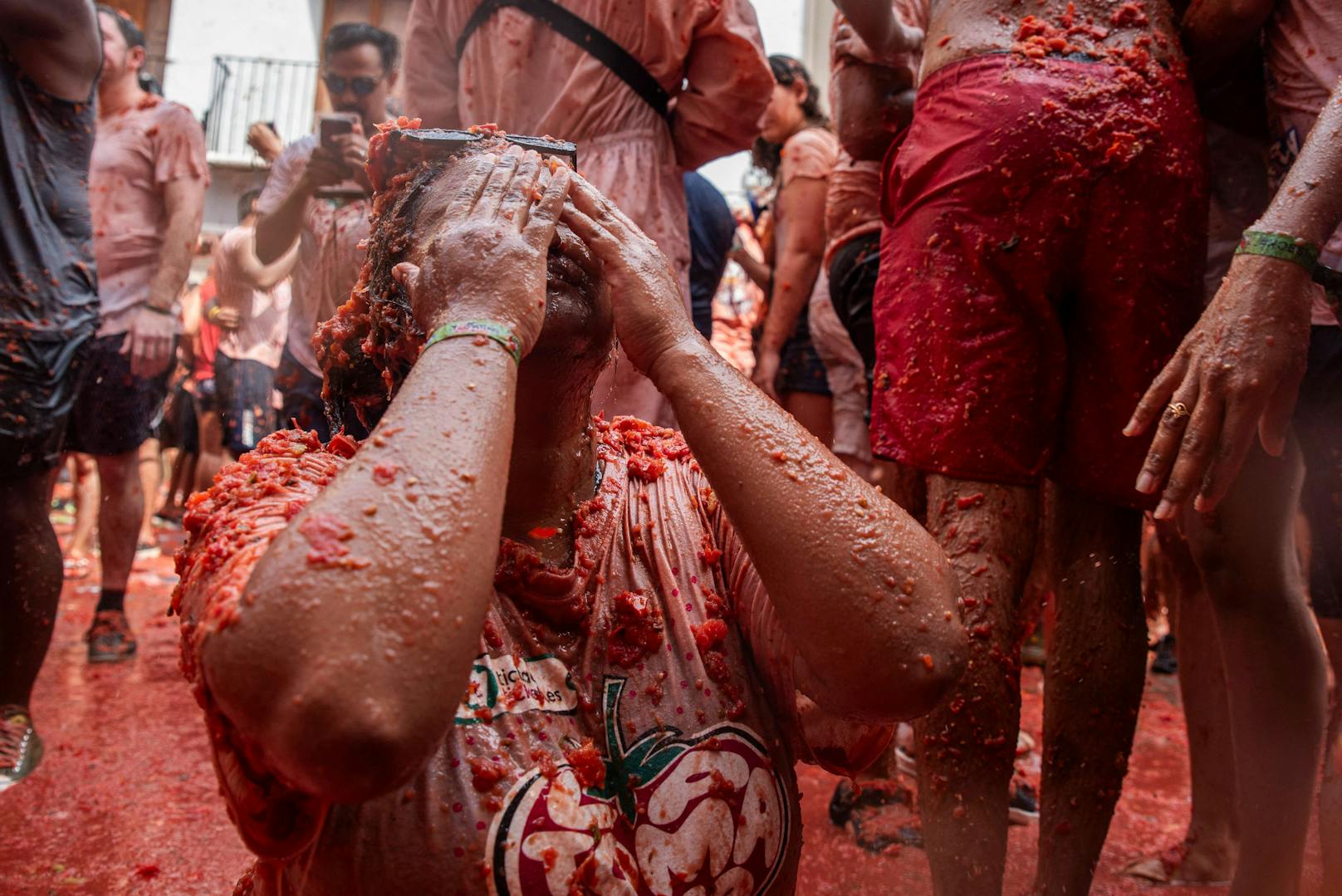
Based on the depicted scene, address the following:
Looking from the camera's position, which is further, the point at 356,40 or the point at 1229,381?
the point at 356,40

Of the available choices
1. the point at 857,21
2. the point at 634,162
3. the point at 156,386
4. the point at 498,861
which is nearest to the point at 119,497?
the point at 156,386

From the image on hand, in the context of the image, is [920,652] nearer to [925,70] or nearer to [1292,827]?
[1292,827]

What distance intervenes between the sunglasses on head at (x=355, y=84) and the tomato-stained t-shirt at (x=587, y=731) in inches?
119

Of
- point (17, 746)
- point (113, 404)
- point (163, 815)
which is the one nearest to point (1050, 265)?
point (163, 815)

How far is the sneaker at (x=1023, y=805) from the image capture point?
2.81 metres

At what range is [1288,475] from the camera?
2029 mm

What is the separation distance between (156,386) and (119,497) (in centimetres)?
48

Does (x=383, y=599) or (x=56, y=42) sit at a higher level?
(x=56, y=42)

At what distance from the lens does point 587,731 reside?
1292 mm

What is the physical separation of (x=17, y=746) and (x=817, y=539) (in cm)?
271

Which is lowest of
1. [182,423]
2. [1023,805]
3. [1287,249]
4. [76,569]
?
[182,423]

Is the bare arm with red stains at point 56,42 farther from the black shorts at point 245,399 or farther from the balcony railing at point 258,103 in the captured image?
the balcony railing at point 258,103

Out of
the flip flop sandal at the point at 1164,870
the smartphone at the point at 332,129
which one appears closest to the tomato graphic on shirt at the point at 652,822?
the flip flop sandal at the point at 1164,870

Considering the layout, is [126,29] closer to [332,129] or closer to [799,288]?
[332,129]
